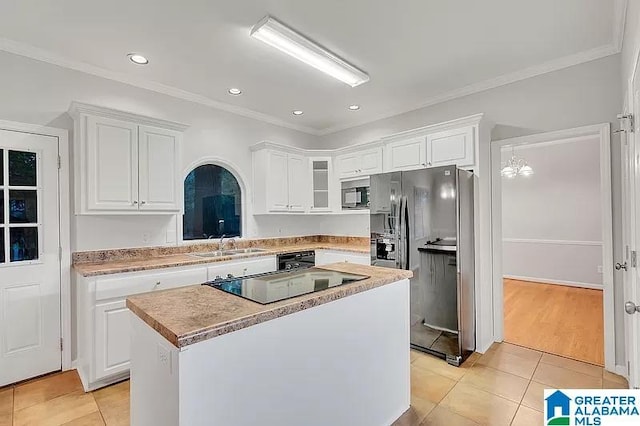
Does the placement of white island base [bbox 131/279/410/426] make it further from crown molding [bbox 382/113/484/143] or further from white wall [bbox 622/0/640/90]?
crown molding [bbox 382/113/484/143]

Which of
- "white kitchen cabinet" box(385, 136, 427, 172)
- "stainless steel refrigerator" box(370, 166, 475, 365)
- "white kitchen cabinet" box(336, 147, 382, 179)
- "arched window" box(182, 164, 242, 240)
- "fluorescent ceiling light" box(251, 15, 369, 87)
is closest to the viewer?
"fluorescent ceiling light" box(251, 15, 369, 87)

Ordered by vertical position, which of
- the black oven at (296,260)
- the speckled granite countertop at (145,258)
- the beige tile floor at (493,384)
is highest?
the speckled granite countertop at (145,258)

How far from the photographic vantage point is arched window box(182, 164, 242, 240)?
3.79 metres

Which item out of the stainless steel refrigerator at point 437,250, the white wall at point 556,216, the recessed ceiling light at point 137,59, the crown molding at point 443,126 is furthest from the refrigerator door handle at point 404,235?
the white wall at point 556,216

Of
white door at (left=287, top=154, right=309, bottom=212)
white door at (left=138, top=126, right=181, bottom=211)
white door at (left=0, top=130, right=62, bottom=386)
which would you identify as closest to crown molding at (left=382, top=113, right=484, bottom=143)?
white door at (left=287, top=154, right=309, bottom=212)

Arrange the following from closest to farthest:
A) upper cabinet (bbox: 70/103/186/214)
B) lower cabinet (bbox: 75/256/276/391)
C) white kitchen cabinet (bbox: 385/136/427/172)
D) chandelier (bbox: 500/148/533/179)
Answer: lower cabinet (bbox: 75/256/276/391) → upper cabinet (bbox: 70/103/186/214) → white kitchen cabinet (bbox: 385/136/427/172) → chandelier (bbox: 500/148/533/179)

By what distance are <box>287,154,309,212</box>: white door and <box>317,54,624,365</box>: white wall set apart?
6.38 ft

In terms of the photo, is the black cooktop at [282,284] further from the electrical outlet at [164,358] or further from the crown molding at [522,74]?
the crown molding at [522,74]

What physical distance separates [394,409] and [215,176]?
10.6 feet

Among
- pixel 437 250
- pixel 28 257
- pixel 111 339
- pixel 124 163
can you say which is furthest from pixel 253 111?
pixel 111 339

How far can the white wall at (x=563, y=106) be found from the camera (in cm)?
266

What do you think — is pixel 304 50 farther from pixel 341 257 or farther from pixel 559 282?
pixel 559 282

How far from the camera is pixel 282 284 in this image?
72.3 inches

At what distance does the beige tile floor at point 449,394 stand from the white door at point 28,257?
223 millimetres
